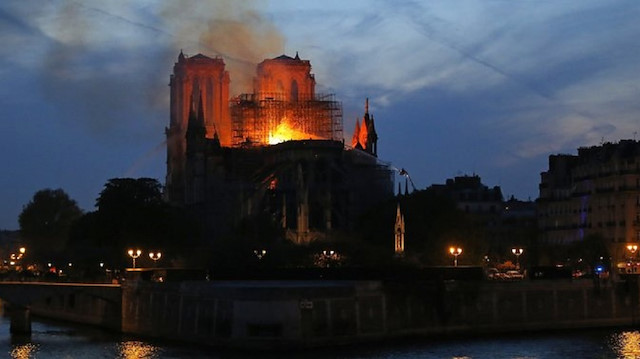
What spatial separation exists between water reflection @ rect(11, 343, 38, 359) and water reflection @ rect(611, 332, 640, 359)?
91.2 ft

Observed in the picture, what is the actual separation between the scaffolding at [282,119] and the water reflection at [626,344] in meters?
86.5

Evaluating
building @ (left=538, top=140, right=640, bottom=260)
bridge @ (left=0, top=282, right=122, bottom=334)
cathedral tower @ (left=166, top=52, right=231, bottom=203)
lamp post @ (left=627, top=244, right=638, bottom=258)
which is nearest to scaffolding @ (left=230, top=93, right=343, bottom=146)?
cathedral tower @ (left=166, top=52, right=231, bottom=203)

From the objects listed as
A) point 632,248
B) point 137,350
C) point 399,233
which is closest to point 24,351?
point 137,350

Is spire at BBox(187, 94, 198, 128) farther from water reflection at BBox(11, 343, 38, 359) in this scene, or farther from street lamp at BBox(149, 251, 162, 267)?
water reflection at BBox(11, 343, 38, 359)

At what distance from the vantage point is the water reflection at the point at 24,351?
208 feet

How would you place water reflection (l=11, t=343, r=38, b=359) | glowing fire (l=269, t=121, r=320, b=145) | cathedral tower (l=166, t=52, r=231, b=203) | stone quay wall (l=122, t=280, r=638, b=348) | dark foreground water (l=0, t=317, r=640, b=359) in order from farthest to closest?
cathedral tower (l=166, t=52, r=231, b=203) < glowing fire (l=269, t=121, r=320, b=145) < water reflection (l=11, t=343, r=38, b=359) < stone quay wall (l=122, t=280, r=638, b=348) < dark foreground water (l=0, t=317, r=640, b=359)

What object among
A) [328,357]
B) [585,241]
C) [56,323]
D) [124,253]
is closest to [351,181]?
[124,253]

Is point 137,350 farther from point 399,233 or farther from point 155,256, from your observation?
point 155,256

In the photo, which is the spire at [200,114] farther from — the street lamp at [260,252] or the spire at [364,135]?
the street lamp at [260,252]

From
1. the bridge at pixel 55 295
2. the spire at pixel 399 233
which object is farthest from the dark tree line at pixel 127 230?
the bridge at pixel 55 295

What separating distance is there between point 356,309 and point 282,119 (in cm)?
9232

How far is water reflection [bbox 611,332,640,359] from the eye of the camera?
197 feet

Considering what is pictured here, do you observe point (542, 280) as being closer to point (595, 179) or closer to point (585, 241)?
point (585, 241)

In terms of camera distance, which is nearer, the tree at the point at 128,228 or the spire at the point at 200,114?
the tree at the point at 128,228
